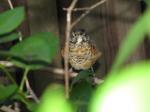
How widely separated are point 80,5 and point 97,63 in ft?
1.19

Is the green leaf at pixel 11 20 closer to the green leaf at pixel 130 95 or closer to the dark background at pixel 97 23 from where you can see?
the green leaf at pixel 130 95

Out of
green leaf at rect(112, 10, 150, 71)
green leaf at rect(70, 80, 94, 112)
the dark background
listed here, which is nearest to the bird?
the dark background

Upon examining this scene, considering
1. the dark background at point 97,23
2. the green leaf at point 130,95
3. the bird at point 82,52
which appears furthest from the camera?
the bird at point 82,52

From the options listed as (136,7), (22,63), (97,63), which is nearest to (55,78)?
(97,63)

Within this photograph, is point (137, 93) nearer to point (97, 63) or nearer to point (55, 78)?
point (55, 78)

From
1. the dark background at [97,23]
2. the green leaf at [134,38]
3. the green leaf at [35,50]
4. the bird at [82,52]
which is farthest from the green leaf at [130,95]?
the bird at [82,52]

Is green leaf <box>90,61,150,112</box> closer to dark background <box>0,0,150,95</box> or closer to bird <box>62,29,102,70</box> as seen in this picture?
dark background <box>0,0,150,95</box>

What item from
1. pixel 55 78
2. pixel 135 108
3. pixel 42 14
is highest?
pixel 42 14

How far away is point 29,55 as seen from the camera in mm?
335

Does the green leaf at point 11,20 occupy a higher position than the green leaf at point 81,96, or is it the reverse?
the green leaf at point 11,20

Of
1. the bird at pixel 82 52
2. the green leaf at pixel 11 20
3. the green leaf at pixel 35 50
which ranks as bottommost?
the bird at pixel 82 52

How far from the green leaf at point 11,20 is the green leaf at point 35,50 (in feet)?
0.05

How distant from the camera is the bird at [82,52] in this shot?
7.40 ft

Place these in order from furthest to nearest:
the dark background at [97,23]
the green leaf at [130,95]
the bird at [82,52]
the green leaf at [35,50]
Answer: the bird at [82,52]
the dark background at [97,23]
the green leaf at [35,50]
the green leaf at [130,95]
